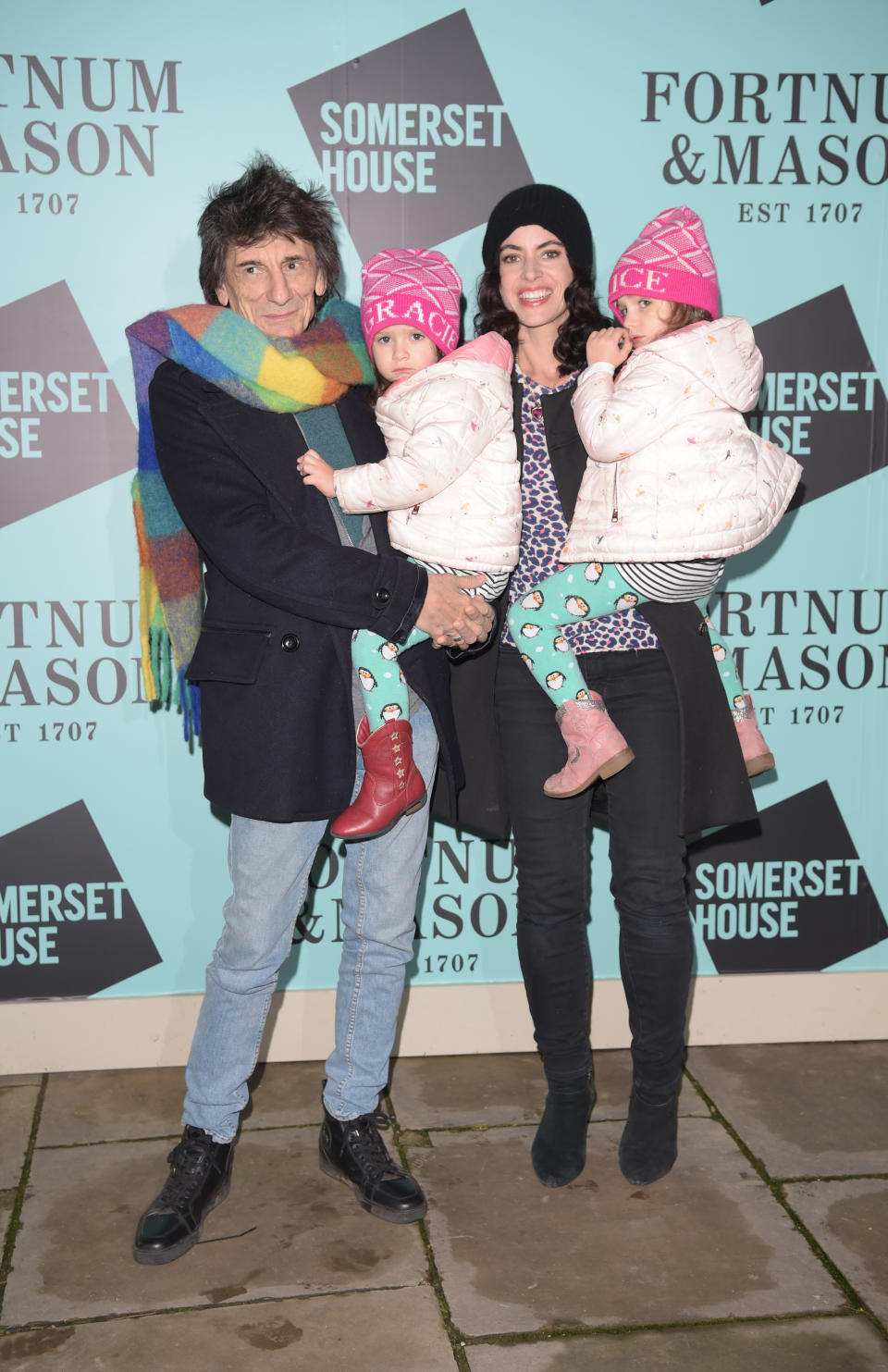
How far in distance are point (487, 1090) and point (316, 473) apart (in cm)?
151

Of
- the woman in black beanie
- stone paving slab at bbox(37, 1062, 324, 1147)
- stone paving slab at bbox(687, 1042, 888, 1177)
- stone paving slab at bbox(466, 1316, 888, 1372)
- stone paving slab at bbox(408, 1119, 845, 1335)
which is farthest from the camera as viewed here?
stone paving slab at bbox(37, 1062, 324, 1147)

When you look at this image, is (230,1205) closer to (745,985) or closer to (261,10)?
(745,985)

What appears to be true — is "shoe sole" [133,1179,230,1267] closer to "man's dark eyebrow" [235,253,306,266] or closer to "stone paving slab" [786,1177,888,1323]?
"stone paving slab" [786,1177,888,1323]

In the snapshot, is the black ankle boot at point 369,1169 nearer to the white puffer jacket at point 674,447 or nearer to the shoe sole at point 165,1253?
the shoe sole at point 165,1253

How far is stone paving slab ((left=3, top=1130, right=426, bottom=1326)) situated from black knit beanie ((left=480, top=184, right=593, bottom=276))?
1826 millimetres

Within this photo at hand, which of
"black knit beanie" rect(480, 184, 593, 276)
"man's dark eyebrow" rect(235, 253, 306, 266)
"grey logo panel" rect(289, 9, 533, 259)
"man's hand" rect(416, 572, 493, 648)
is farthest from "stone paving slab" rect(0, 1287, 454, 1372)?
"grey logo panel" rect(289, 9, 533, 259)

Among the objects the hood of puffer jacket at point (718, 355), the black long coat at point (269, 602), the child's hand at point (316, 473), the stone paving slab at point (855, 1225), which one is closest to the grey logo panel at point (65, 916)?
the black long coat at point (269, 602)

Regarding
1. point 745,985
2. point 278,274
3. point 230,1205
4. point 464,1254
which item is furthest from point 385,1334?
point 278,274

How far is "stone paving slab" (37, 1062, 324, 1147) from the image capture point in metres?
2.69

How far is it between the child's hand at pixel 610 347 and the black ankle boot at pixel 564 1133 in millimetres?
1350

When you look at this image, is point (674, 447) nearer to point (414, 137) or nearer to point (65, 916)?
point (414, 137)

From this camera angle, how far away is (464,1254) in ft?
7.33

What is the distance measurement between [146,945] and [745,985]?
1.45m

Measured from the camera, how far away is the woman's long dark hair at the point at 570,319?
2.34 m
